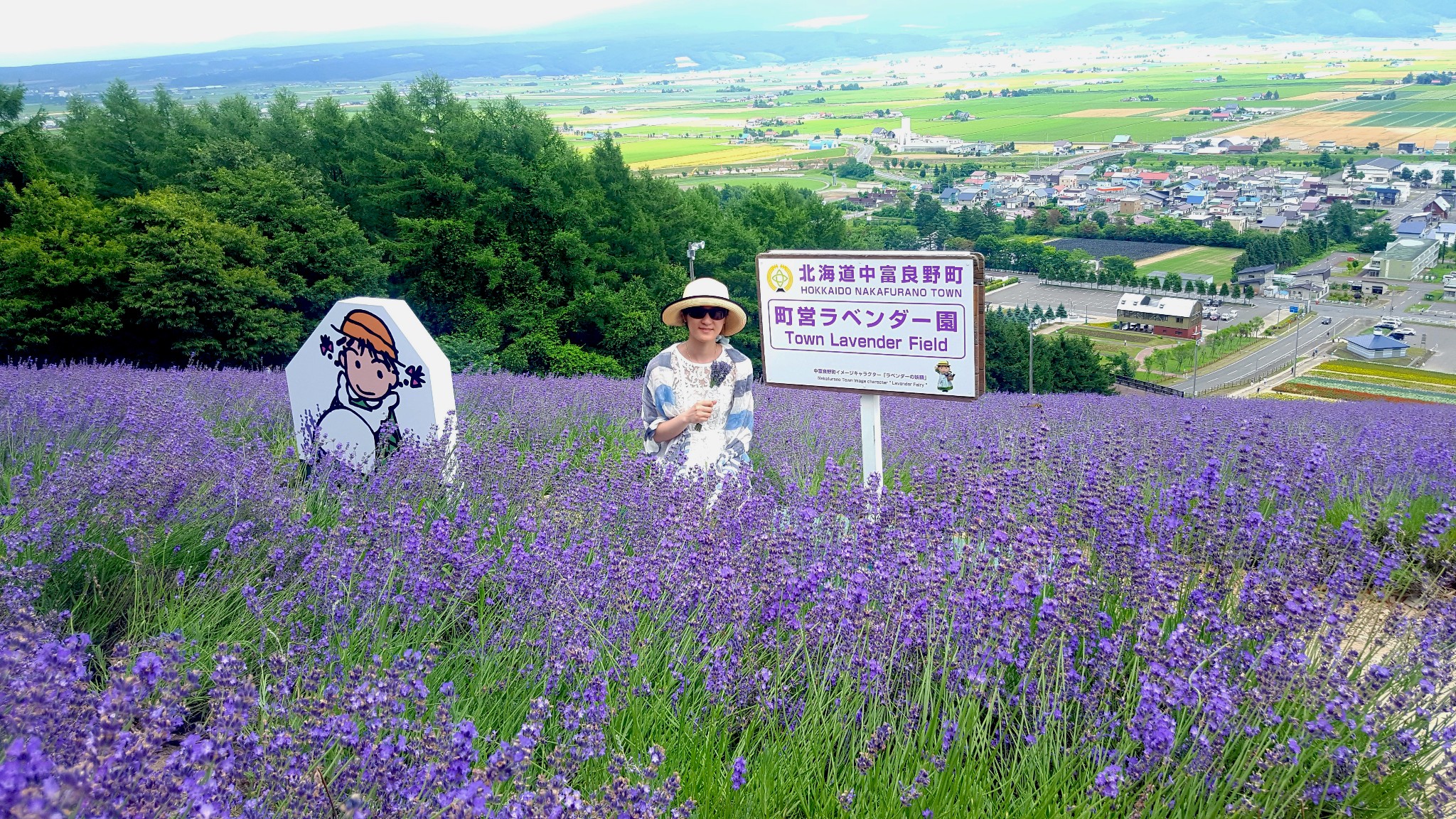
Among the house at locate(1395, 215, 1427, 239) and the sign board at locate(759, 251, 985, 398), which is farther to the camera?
the house at locate(1395, 215, 1427, 239)

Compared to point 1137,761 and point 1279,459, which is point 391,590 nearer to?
point 1137,761

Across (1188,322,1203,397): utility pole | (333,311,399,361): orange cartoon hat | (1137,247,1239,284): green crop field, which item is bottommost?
(1188,322,1203,397): utility pole

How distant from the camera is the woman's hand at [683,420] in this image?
338 centimetres

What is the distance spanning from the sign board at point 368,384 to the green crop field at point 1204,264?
3717 inches

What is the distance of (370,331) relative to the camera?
417 centimetres

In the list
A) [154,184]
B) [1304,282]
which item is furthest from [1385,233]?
[154,184]

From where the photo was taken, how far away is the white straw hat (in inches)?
139

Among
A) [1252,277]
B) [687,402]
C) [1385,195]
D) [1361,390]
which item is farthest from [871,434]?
[1385,195]

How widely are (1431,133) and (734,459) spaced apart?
577ft

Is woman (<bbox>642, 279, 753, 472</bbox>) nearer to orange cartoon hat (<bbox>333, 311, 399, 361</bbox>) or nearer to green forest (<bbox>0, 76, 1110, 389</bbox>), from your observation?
orange cartoon hat (<bbox>333, 311, 399, 361</bbox>)

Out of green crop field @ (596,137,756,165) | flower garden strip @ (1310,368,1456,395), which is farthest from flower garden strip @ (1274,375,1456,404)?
green crop field @ (596,137,756,165)

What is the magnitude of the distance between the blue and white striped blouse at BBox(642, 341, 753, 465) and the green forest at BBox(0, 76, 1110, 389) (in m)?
12.2

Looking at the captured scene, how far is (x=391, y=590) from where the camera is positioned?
81.3 inches

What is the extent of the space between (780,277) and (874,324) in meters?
0.39
